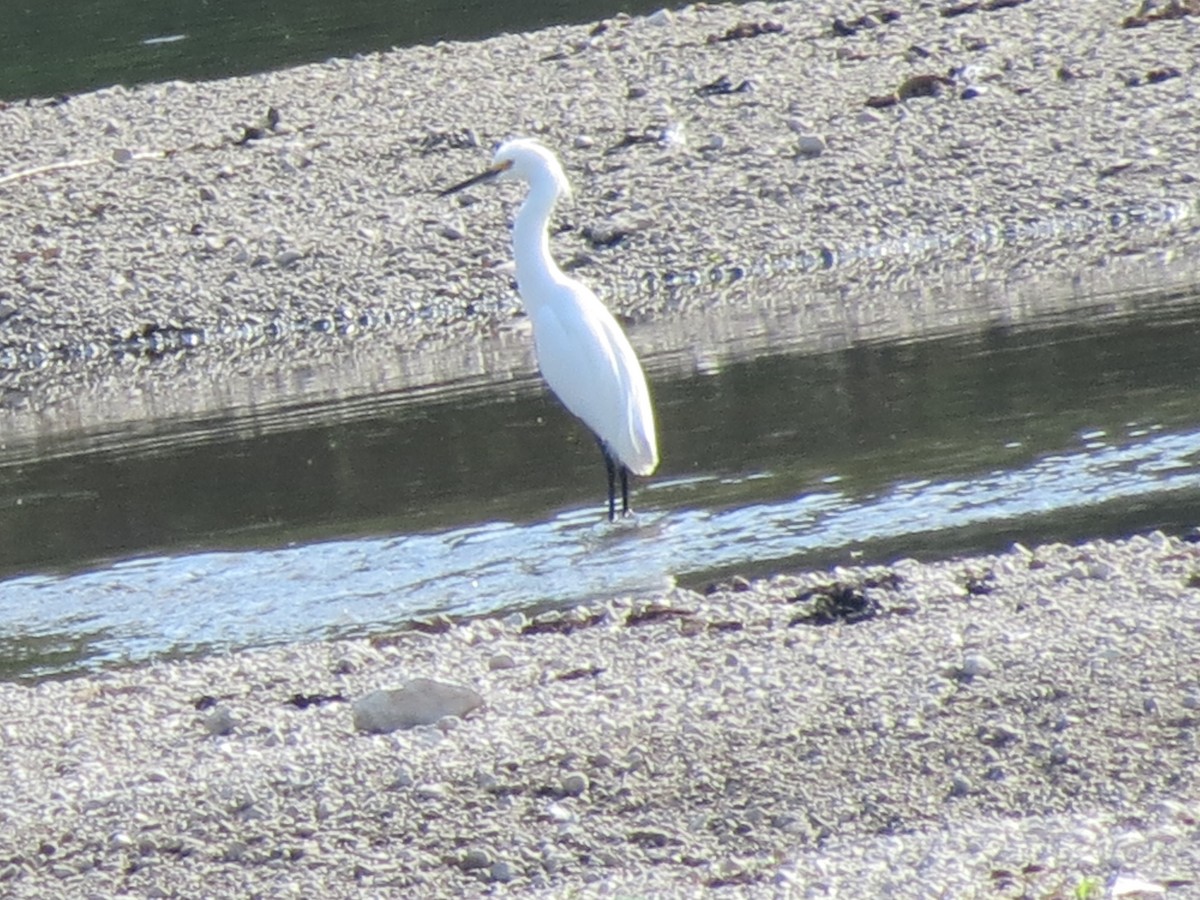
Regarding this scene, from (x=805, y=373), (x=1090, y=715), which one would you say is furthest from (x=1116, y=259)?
(x=1090, y=715)

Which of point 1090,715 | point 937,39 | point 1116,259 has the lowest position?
point 1090,715

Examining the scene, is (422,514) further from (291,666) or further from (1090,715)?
(1090,715)

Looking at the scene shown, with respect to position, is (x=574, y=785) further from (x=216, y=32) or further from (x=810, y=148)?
(x=216, y=32)

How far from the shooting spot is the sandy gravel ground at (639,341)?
5.12 meters

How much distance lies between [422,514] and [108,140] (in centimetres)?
827

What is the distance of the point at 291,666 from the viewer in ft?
22.4

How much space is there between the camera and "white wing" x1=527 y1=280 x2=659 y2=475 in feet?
28.6

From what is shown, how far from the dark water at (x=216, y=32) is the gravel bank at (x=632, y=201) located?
14.4 ft

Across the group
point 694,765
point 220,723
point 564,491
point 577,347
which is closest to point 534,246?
point 577,347

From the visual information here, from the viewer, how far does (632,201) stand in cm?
1370

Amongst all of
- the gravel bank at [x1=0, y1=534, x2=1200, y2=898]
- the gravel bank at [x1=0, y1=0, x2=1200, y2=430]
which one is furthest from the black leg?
the gravel bank at [x1=0, y1=0, x2=1200, y2=430]

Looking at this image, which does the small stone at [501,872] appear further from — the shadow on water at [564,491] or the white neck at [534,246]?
the white neck at [534,246]

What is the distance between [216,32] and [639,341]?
1337 centimetres

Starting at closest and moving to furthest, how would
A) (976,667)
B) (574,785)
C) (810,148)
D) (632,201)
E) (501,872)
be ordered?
(501,872)
(574,785)
(976,667)
(632,201)
(810,148)
